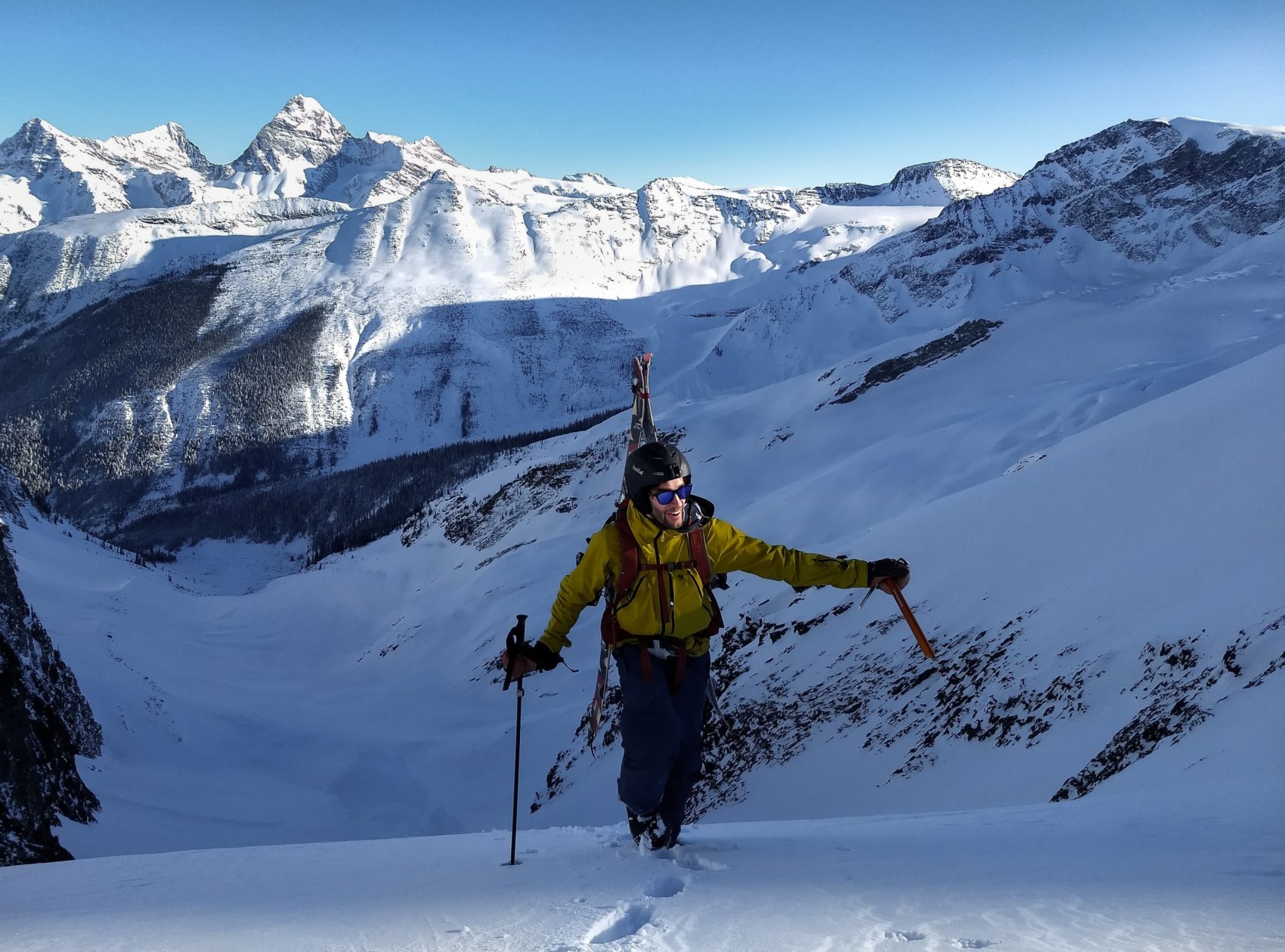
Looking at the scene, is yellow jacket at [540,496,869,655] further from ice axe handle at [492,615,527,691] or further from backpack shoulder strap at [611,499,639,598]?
ice axe handle at [492,615,527,691]

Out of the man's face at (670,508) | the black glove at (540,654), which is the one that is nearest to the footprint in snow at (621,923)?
the black glove at (540,654)

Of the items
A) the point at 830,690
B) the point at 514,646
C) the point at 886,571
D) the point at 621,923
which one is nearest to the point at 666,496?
the point at 514,646

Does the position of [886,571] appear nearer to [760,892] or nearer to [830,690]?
[760,892]

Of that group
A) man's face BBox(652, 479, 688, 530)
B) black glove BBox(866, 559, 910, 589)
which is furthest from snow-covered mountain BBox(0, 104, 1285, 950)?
man's face BBox(652, 479, 688, 530)

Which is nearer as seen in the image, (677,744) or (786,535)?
(677,744)

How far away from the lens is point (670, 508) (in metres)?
4.86

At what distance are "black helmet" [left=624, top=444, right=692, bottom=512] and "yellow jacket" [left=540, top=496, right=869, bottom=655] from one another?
136mm

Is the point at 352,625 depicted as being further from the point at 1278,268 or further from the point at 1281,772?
the point at 1278,268

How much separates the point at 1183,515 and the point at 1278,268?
58071mm

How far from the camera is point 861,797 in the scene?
9.54m

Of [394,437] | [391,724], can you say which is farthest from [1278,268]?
[394,437]

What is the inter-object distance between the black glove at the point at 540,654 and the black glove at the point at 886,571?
2140mm

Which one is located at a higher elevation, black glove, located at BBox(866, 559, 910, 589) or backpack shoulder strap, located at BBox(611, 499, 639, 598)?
backpack shoulder strap, located at BBox(611, 499, 639, 598)

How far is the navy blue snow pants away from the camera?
4879mm
